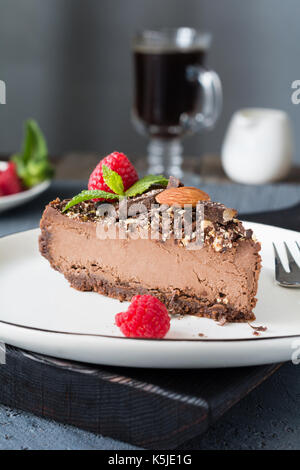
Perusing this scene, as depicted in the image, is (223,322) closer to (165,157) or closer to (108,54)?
Result: (165,157)

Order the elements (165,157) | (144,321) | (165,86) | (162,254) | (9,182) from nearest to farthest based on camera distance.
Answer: (144,321), (162,254), (9,182), (165,86), (165,157)

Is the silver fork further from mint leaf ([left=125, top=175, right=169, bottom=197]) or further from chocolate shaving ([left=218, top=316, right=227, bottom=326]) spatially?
mint leaf ([left=125, top=175, right=169, bottom=197])

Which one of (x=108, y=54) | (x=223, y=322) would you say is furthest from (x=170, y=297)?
(x=108, y=54)

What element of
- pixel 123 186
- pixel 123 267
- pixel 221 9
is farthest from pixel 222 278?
pixel 221 9

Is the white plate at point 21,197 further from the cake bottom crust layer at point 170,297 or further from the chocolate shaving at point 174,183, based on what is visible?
the chocolate shaving at point 174,183

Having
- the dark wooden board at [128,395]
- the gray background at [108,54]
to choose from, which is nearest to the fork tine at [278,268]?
the dark wooden board at [128,395]

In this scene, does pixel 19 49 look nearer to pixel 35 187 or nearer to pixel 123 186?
pixel 35 187
